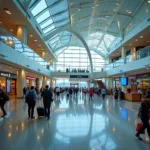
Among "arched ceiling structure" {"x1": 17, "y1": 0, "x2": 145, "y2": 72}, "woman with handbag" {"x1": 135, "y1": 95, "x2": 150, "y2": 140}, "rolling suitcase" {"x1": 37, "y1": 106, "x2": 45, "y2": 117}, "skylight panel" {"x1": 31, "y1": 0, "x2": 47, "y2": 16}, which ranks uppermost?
"arched ceiling structure" {"x1": 17, "y1": 0, "x2": 145, "y2": 72}

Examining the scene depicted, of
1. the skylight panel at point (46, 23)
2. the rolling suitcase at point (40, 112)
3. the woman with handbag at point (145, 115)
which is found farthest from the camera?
the skylight panel at point (46, 23)

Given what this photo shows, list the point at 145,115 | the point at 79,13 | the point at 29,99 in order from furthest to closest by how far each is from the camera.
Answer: the point at 79,13, the point at 29,99, the point at 145,115

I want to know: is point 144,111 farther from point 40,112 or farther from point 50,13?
point 50,13

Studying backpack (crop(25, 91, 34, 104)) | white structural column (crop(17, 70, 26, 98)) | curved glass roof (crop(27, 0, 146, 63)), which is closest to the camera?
backpack (crop(25, 91, 34, 104))

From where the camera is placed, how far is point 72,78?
42094 mm

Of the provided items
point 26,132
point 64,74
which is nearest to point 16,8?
point 26,132

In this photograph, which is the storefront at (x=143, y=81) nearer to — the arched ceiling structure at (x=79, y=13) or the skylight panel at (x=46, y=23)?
the arched ceiling structure at (x=79, y=13)

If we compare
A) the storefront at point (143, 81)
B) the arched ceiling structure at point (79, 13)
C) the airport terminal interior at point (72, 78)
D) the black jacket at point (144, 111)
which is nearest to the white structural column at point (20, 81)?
the airport terminal interior at point (72, 78)

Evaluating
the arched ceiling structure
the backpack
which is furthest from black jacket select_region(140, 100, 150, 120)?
the arched ceiling structure

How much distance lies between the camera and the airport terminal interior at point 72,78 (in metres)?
5.83

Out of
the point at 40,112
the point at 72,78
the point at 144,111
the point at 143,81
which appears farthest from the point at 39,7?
the point at 72,78

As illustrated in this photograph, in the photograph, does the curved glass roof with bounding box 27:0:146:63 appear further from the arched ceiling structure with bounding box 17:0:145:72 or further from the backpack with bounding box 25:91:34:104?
the backpack with bounding box 25:91:34:104

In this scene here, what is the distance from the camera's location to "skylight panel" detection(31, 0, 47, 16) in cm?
2067

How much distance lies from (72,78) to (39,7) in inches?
893
